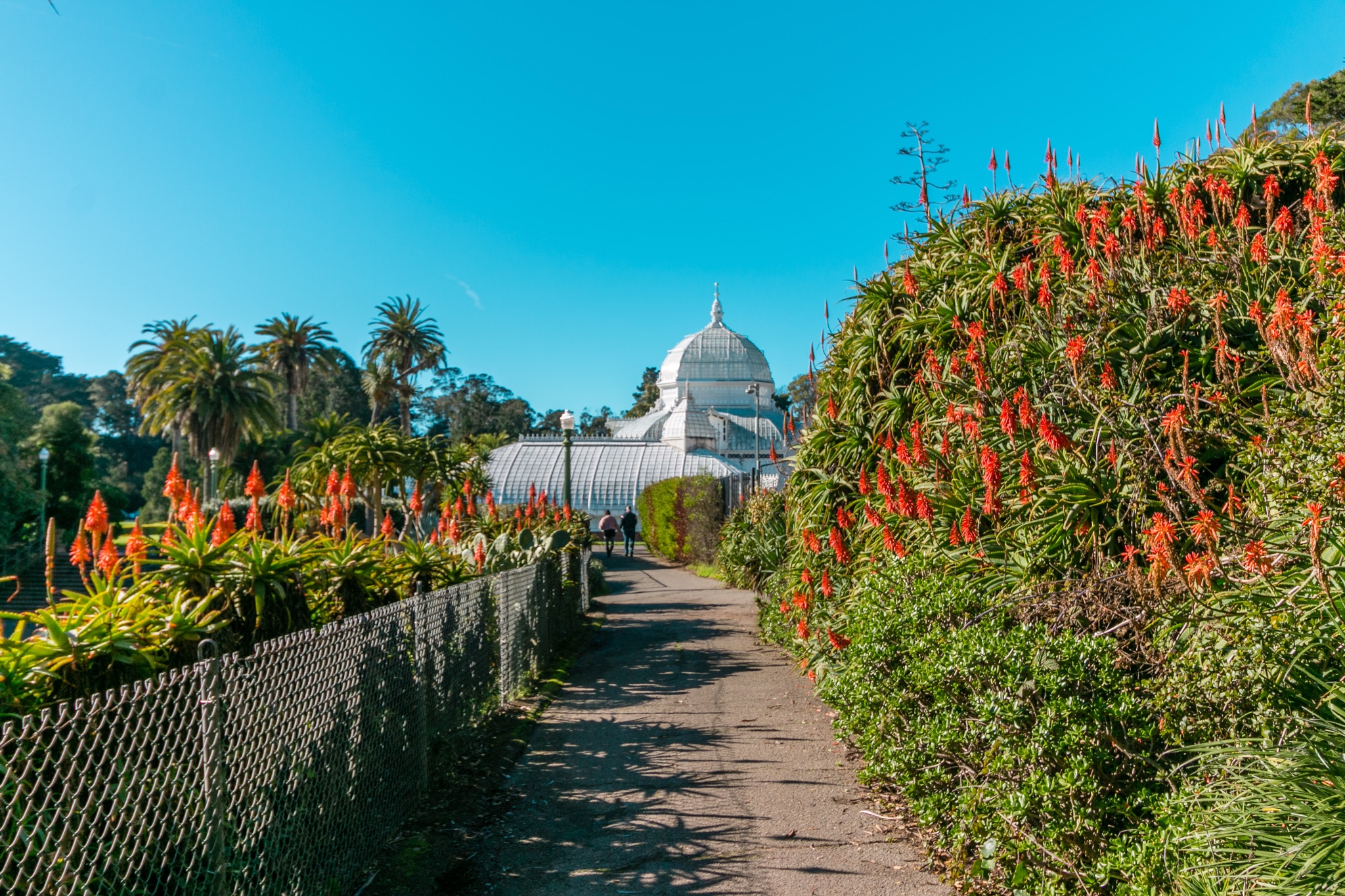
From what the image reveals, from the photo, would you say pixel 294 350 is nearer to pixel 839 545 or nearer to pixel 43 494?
pixel 43 494

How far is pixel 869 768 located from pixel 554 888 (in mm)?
1802

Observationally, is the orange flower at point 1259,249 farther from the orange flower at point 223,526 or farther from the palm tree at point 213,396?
the palm tree at point 213,396

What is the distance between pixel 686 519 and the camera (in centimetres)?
2508

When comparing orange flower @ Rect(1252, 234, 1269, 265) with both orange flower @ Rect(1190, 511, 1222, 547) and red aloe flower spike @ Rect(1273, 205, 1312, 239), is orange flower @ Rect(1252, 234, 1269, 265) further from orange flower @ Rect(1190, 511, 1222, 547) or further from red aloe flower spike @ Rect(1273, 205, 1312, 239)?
orange flower @ Rect(1190, 511, 1222, 547)

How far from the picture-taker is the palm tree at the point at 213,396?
35.1m

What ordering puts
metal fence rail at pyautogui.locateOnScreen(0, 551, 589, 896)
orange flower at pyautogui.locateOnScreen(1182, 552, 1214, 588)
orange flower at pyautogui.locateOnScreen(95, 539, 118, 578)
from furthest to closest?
orange flower at pyautogui.locateOnScreen(95, 539, 118, 578)
orange flower at pyautogui.locateOnScreen(1182, 552, 1214, 588)
metal fence rail at pyautogui.locateOnScreen(0, 551, 589, 896)

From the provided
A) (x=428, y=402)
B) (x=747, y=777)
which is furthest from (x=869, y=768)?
(x=428, y=402)

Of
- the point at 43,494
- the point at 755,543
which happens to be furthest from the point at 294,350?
the point at 755,543

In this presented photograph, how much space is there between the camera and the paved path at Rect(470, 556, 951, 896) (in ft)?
14.7

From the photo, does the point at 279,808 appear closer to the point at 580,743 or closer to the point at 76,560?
the point at 76,560

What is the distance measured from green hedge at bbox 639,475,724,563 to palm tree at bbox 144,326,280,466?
17.4m

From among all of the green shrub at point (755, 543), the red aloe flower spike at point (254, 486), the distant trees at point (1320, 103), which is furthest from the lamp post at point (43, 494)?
the distant trees at point (1320, 103)

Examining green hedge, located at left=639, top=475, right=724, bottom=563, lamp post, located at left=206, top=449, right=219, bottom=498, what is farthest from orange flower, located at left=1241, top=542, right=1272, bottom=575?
lamp post, located at left=206, top=449, right=219, bottom=498

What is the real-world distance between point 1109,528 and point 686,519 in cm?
2057
